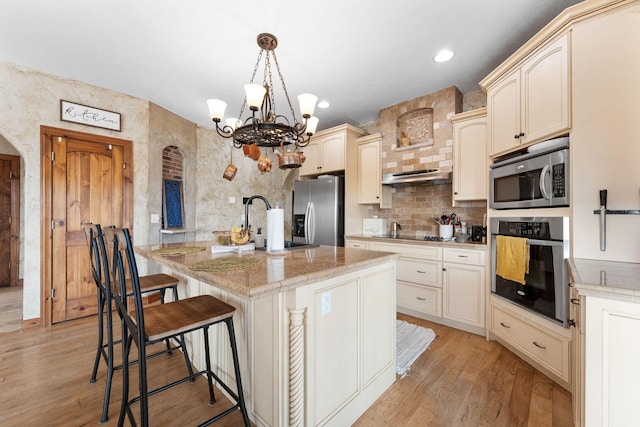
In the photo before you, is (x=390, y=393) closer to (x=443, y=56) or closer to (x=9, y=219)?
(x=443, y=56)

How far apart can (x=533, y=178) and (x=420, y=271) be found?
4.65 feet

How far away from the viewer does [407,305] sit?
3094mm

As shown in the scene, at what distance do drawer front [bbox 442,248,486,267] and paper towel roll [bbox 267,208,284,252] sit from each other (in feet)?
6.10

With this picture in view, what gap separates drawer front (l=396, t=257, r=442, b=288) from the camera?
283 centimetres

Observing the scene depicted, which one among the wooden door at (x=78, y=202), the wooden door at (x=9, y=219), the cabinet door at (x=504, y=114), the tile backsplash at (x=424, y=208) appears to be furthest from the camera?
the wooden door at (x=9, y=219)

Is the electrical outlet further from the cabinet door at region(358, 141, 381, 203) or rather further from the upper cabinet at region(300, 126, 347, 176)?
the upper cabinet at region(300, 126, 347, 176)

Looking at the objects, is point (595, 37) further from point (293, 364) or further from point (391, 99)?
point (293, 364)

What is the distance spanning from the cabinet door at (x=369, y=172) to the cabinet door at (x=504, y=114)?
1.47 metres

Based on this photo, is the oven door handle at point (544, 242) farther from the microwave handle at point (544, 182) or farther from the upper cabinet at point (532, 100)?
the upper cabinet at point (532, 100)

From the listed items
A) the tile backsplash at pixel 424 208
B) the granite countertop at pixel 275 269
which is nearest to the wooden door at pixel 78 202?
the granite countertop at pixel 275 269

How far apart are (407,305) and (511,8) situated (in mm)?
2852

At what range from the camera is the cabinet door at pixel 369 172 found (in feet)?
12.1

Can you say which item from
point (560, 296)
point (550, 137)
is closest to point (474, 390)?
point (560, 296)

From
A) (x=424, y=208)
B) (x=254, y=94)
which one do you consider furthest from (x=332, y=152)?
(x=254, y=94)
